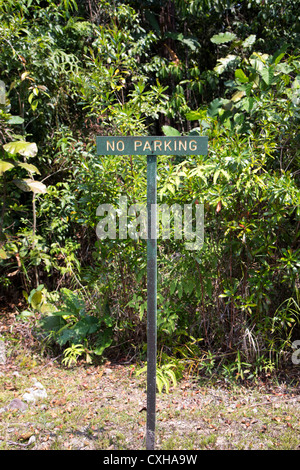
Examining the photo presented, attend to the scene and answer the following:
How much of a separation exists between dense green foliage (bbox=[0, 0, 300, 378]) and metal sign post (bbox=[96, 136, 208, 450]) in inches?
30.9

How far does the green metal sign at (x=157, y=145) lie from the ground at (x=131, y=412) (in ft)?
6.36

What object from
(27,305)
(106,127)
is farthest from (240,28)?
(27,305)

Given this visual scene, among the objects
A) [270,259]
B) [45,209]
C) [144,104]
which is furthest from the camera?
[45,209]

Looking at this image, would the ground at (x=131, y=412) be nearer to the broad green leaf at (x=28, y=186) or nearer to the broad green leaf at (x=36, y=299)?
the broad green leaf at (x=36, y=299)

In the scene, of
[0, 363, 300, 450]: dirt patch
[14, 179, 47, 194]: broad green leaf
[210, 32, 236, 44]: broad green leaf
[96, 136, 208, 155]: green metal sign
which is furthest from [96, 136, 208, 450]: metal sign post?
[210, 32, 236, 44]: broad green leaf

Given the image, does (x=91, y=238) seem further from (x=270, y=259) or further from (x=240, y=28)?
(x=240, y=28)

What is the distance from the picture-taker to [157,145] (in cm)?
257

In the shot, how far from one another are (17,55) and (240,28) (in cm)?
337

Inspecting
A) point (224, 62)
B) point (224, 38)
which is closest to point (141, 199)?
point (224, 62)

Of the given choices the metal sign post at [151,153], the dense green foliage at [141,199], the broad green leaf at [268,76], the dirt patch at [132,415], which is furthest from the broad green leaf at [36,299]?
the broad green leaf at [268,76]

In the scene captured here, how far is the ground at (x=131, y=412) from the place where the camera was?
290 cm

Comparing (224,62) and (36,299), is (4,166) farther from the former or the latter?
(224,62)

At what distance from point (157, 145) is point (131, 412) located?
2.07m
